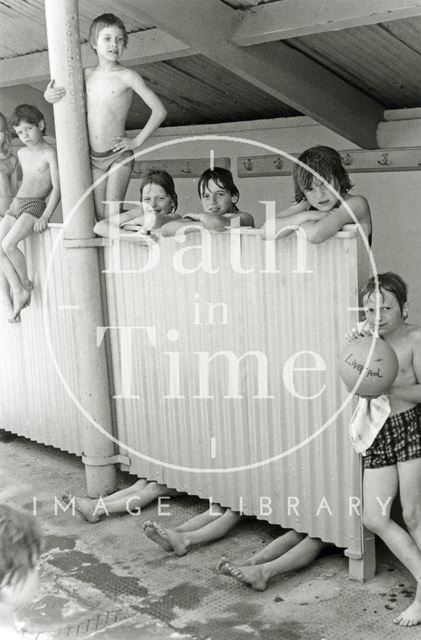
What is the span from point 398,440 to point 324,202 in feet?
4.23

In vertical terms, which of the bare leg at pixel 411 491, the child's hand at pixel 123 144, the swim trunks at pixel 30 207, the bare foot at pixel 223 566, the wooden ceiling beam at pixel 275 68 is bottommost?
the bare foot at pixel 223 566

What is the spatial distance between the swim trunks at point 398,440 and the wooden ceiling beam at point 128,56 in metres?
3.33

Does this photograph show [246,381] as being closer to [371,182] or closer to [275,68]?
[275,68]

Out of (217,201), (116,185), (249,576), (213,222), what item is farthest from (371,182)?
(249,576)

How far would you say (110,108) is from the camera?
19.1 feet

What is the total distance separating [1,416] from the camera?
25.6 ft

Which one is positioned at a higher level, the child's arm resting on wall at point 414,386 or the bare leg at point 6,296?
the bare leg at point 6,296

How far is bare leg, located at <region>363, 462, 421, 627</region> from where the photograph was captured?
14.7 feet

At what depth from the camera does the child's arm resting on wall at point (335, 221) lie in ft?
15.4

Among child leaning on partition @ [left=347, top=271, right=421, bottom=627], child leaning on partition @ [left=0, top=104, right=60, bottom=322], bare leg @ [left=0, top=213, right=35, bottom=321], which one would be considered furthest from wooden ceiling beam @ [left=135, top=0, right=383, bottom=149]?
child leaning on partition @ [left=347, top=271, right=421, bottom=627]

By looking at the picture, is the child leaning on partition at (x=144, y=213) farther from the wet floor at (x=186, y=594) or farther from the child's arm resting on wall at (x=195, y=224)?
the wet floor at (x=186, y=594)

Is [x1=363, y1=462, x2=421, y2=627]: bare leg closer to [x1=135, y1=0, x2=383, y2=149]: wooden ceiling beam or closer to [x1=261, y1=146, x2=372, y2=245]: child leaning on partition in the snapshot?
[x1=261, y1=146, x2=372, y2=245]: child leaning on partition

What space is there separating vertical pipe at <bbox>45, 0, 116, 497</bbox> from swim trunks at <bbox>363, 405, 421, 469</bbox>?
229 centimetres

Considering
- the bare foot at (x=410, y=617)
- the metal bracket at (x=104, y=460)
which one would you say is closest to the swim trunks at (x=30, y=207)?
the metal bracket at (x=104, y=460)
